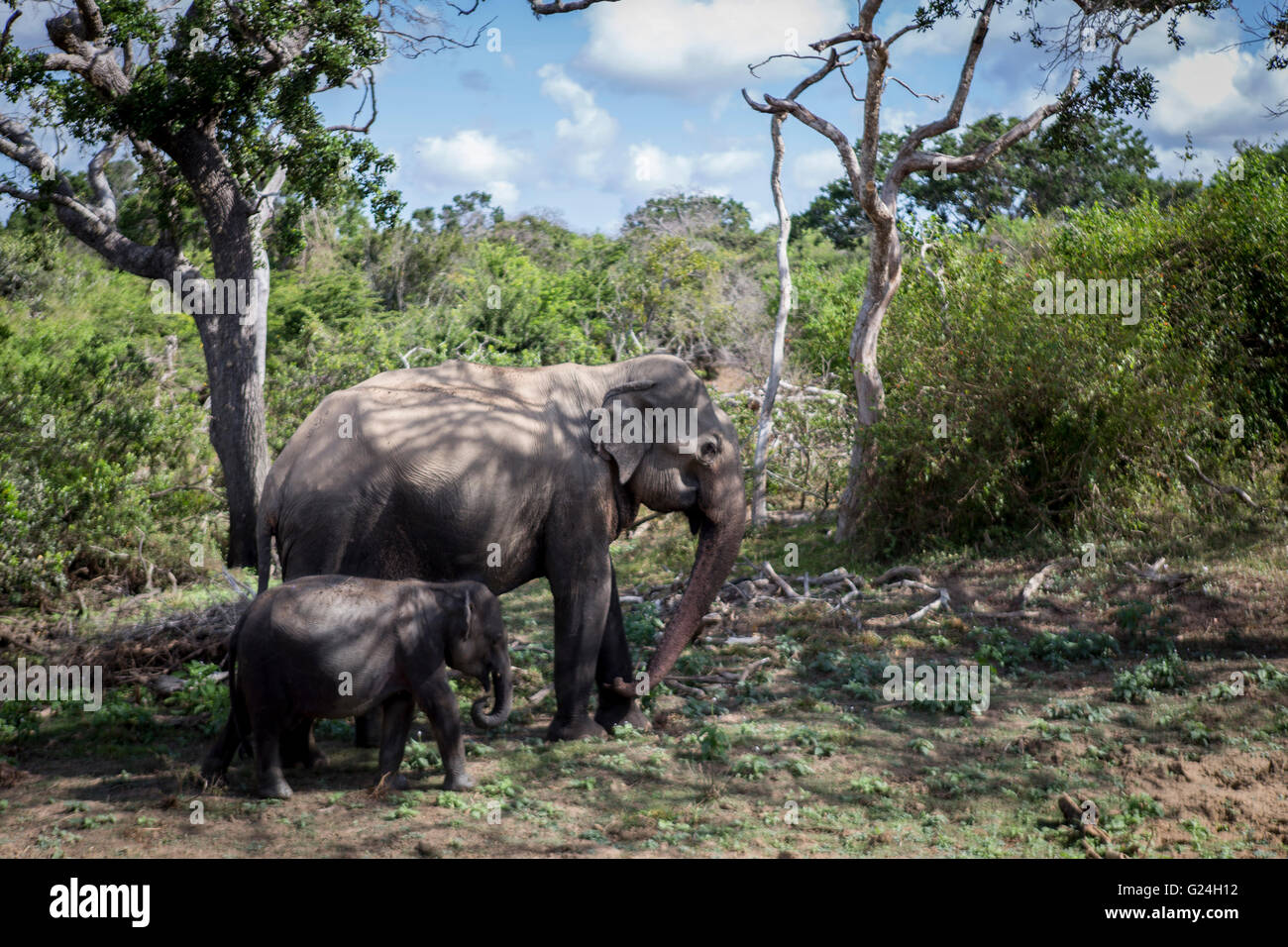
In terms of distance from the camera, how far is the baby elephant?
6680 millimetres

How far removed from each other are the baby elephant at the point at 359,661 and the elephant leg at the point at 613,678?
58.0 inches

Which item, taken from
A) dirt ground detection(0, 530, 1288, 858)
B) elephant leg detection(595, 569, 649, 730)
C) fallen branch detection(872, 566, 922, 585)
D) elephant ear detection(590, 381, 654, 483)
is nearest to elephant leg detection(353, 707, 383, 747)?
dirt ground detection(0, 530, 1288, 858)

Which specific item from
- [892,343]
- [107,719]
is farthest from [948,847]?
[892,343]

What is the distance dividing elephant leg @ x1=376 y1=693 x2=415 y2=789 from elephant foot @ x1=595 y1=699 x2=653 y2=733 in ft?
→ 6.20

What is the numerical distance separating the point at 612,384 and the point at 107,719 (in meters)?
4.43

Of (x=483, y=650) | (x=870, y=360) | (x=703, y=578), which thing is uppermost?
(x=870, y=360)

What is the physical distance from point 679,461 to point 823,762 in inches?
94.4

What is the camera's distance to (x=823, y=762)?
7859mm

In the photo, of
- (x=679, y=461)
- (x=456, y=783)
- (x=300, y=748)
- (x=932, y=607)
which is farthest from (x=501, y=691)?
(x=932, y=607)

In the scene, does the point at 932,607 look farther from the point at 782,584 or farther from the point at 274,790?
the point at 274,790

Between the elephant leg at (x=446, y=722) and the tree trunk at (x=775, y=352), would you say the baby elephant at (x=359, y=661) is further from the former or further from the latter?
the tree trunk at (x=775, y=352)

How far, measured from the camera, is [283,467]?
24.7ft

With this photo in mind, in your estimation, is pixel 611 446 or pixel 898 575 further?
pixel 898 575

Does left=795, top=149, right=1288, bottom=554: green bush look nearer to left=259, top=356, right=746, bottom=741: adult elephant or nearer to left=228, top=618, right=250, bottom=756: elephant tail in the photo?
left=259, top=356, right=746, bottom=741: adult elephant
